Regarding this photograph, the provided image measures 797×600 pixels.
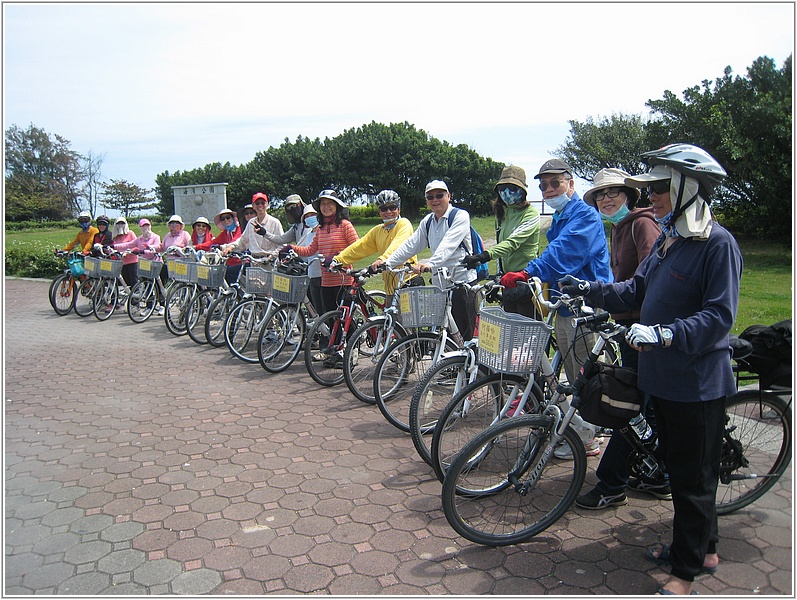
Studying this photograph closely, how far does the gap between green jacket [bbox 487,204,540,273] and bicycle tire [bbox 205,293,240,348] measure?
398 cm

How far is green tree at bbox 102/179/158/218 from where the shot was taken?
52263mm

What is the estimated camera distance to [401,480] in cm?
409

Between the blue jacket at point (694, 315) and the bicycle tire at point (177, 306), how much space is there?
7171mm

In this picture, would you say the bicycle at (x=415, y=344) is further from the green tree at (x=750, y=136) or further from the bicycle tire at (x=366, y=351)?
the green tree at (x=750, y=136)

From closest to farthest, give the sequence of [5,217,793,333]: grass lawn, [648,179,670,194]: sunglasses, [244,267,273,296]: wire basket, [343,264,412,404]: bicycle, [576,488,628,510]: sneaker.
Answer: [648,179,670,194]: sunglasses, [576,488,628,510]: sneaker, [343,264,412,404]: bicycle, [244,267,273,296]: wire basket, [5,217,793,333]: grass lawn

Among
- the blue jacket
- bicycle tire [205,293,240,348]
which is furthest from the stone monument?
the blue jacket

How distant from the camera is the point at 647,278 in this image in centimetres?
302

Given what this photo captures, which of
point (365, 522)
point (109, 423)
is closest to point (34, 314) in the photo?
point (109, 423)

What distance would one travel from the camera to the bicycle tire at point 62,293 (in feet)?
36.7

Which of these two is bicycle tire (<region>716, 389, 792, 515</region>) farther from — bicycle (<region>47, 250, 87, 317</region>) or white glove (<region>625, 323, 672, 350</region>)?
bicycle (<region>47, 250, 87, 317</region>)

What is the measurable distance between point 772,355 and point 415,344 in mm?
2486

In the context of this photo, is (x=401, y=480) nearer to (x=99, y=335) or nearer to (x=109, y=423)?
(x=109, y=423)

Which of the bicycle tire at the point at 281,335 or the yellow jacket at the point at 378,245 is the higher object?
the yellow jacket at the point at 378,245

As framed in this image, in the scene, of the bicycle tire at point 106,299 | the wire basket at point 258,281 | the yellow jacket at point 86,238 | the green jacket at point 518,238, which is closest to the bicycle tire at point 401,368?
the green jacket at point 518,238
